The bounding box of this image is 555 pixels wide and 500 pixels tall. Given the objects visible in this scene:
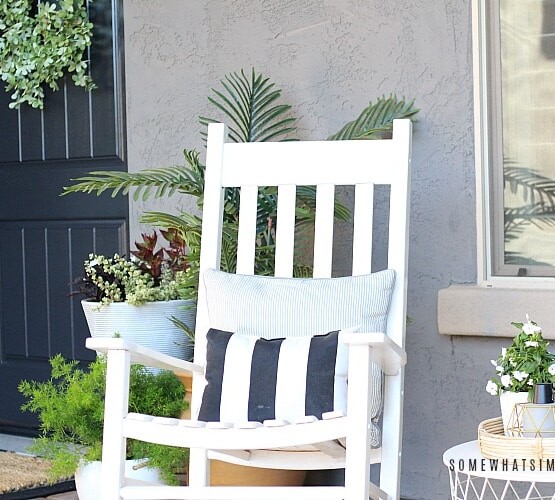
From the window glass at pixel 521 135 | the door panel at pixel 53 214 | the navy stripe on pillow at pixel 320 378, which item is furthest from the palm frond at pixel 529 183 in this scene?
the door panel at pixel 53 214

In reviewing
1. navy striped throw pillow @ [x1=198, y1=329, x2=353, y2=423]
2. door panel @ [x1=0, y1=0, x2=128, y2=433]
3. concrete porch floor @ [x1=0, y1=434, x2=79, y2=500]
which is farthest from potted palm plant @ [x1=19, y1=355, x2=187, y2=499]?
concrete porch floor @ [x1=0, y1=434, x2=79, y2=500]

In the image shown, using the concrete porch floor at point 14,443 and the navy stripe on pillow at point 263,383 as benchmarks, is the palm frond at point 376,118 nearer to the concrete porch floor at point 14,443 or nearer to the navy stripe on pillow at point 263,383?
the navy stripe on pillow at point 263,383

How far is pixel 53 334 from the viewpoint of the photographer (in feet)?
12.4

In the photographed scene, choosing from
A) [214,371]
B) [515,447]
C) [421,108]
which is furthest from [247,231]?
[515,447]

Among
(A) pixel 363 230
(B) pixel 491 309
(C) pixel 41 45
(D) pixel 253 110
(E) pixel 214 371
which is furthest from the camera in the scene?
(C) pixel 41 45

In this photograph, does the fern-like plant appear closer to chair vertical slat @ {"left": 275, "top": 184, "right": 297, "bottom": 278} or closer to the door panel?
chair vertical slat @ {"left": 275, "top": 184, "right": 297, "bottom": 278}

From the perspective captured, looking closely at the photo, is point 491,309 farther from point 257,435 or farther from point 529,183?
point 257,435

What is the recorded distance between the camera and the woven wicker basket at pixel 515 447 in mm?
1828

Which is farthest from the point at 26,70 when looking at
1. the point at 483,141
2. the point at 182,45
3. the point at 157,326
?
the point at 483,141

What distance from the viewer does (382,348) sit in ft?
6.53

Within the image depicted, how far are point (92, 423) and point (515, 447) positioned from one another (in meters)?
1.21

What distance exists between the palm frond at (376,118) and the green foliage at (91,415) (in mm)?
833

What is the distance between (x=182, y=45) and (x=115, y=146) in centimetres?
47

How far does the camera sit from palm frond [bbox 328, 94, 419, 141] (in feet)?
9.16
